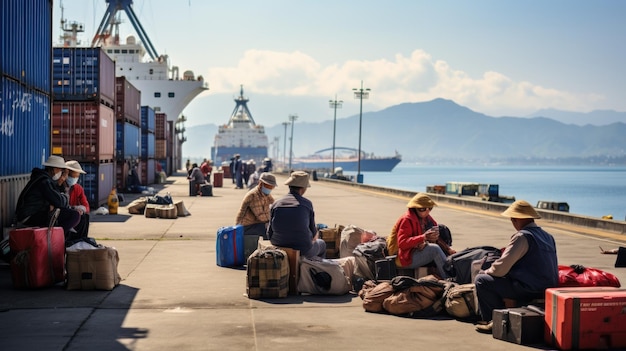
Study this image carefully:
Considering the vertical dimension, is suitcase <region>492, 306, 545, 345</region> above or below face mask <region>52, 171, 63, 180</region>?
below

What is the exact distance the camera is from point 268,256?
998cm

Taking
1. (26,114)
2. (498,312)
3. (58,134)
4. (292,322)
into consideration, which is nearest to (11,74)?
(26,114)

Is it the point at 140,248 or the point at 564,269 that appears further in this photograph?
the point at 140,248

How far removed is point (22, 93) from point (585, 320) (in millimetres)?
11806

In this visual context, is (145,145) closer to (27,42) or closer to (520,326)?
(27,42)

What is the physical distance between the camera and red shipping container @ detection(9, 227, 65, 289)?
34.4 feet

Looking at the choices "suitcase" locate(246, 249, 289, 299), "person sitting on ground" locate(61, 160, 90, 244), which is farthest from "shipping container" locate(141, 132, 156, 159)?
"suitcase" locate(246, 249, 289, 299)

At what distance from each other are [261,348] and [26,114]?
10406mm

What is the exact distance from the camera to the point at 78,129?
27.0m

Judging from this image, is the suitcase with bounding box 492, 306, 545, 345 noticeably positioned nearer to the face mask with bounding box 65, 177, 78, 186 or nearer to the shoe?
the shoe

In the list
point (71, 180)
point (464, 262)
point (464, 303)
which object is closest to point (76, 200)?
point (71, 180)

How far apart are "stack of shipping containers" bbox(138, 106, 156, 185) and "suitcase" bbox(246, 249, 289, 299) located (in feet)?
127

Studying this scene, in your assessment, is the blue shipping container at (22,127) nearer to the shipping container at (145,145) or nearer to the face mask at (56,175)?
the face mask at (56,175)

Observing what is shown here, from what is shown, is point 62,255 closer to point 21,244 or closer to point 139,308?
point 21,244
